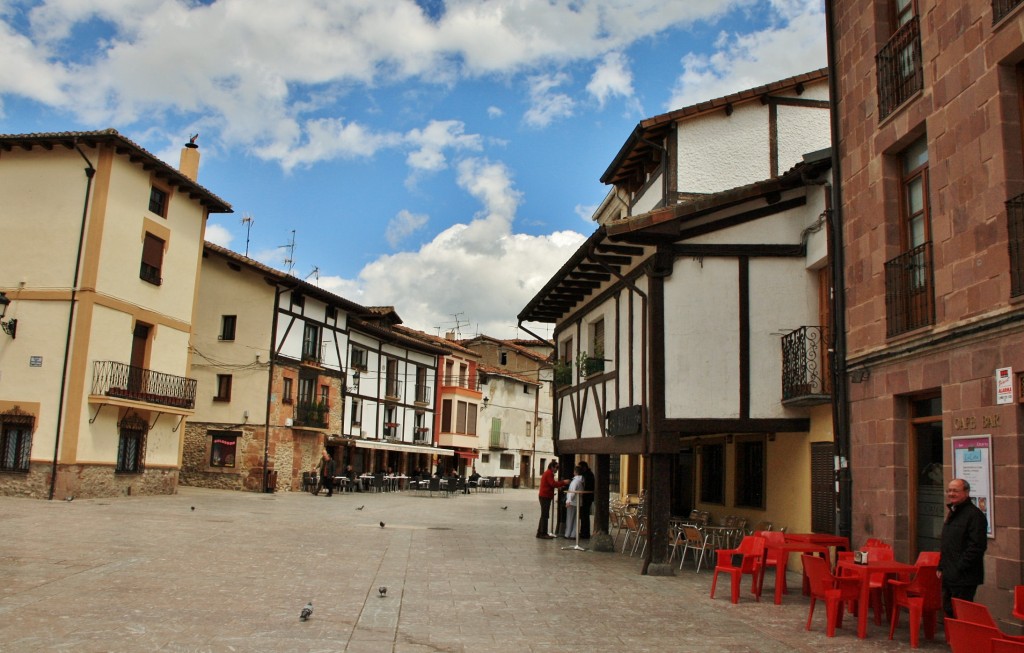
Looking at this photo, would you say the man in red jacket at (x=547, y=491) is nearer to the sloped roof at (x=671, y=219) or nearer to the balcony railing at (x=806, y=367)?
the sloped roof at (x=671, y=219)

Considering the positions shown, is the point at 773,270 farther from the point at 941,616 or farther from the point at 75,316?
the point at 75,316

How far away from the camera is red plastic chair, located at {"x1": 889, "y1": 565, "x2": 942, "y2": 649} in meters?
7.53

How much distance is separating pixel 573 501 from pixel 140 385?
14121 mm

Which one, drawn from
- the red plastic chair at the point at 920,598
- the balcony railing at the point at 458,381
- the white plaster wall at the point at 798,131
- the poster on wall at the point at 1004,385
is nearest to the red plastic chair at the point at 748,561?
the red plastic chair at the point at 920,598

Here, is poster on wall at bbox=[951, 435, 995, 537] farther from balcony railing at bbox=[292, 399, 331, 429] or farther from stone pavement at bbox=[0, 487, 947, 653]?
balcony railing at bbox=[292, 399, 331, 429]

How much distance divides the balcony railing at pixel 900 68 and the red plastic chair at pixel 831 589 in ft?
17.4

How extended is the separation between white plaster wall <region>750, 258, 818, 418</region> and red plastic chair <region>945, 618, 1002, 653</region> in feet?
22.6

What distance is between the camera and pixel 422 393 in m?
45.7

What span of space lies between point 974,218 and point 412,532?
12851mm

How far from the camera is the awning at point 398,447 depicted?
36.6 metres

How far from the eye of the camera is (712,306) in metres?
12.2

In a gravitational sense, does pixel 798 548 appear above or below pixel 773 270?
below

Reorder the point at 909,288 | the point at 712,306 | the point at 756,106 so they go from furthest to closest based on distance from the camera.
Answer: the point at 756,106
the point at 712,306
the point at 909,288

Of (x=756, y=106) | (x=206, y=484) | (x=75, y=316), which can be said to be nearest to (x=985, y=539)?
(x=756, y=106)
